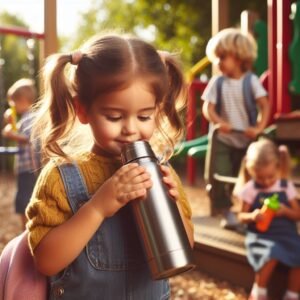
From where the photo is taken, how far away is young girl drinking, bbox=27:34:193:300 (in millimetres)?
1346

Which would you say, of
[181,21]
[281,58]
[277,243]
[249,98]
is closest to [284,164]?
[277,243]

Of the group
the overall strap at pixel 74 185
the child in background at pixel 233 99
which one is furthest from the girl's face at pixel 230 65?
the overall strap at pixel 74 185

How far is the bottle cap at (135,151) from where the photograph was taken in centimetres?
133

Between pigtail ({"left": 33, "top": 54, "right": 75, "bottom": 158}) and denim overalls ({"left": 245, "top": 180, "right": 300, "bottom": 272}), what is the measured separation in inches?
73.9

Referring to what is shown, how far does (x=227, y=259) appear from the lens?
3543 millimetres

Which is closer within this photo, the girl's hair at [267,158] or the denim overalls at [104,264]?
the denim overalls at [104,264]

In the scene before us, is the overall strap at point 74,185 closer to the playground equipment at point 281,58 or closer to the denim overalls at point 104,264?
the denim overalls at point 104,264

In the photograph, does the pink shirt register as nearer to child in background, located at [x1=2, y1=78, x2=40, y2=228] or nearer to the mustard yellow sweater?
the mustard yellow sweater

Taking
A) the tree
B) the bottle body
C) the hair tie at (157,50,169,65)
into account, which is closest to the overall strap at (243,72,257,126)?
the bottle body

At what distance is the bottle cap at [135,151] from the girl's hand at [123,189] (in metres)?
0.02

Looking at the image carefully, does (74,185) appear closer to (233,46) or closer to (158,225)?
(158,225)

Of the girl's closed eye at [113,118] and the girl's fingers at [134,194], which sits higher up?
the girl's closed eye at [113,118]

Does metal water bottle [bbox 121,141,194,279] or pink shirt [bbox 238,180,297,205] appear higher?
metal water bottle [bbox 121,141,194,279]

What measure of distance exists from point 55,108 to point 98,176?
0.73ft
